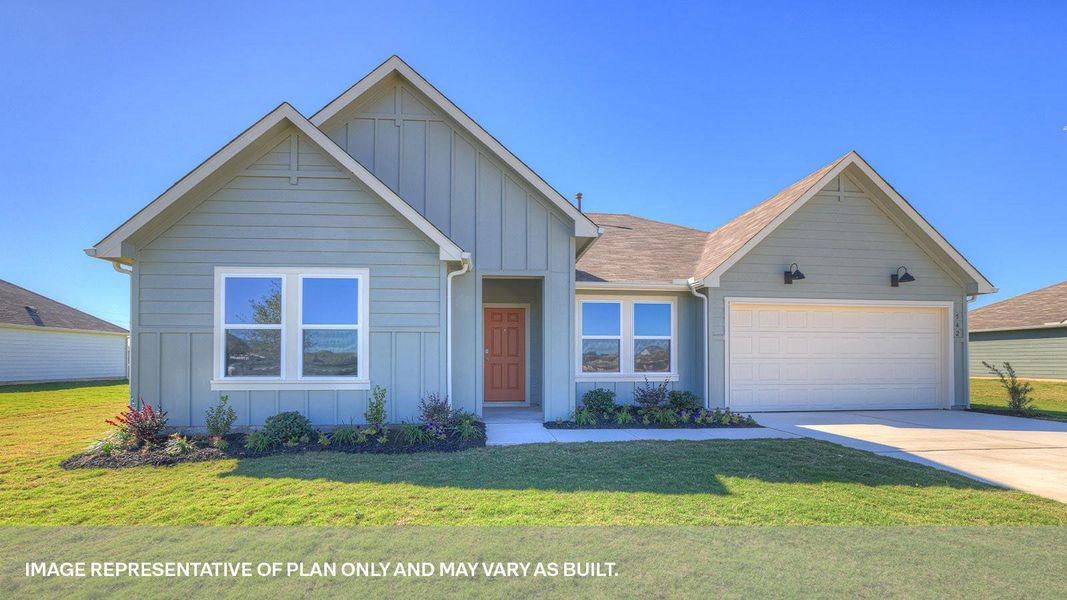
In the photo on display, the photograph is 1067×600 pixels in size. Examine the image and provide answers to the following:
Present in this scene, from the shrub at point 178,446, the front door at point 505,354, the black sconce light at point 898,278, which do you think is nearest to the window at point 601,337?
the front door at point 505,354

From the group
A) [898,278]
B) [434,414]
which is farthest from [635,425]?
[898,278]

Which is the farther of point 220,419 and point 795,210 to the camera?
point 795,210

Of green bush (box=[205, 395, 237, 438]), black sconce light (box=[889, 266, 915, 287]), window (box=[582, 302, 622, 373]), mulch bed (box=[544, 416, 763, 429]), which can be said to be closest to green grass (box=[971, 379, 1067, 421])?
black sconce light (box=[889, 266, 915, 287])

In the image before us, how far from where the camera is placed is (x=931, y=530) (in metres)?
4.28

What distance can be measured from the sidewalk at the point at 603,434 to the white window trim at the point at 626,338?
2.22m

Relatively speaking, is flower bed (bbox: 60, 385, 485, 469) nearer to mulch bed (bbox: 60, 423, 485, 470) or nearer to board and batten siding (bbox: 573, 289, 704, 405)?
mulch bed (bbox: 60, 423, 485, 470)

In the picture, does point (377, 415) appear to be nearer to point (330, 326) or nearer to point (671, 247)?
point (330, 326)

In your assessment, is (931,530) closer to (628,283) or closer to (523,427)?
(523,427)

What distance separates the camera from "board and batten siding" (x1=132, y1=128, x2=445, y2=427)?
7.94 m

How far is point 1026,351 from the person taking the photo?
71.1 feet

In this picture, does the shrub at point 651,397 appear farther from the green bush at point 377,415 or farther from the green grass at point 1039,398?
the green grass at point 1039,398

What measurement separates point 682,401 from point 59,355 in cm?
2881

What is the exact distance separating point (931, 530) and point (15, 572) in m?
6.86

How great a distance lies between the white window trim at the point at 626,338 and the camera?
11.1 meters
